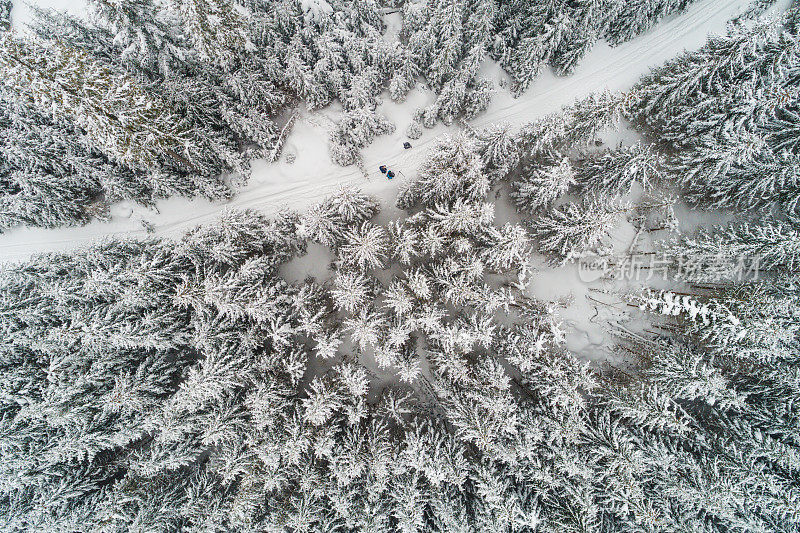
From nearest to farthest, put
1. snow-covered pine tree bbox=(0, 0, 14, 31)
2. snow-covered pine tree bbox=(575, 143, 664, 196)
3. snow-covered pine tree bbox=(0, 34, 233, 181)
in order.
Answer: snow-covered pine tree bbox=(0, 34, 233, 181) < snow-covered pine tree bbox=(575, 143, 664, 196) < snow-covered pine tree bbox=(0, 0, 14, 31)

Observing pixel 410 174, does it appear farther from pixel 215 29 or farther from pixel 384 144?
pixel 215 29

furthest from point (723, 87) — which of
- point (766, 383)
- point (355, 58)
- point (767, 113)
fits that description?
point (355, 58)

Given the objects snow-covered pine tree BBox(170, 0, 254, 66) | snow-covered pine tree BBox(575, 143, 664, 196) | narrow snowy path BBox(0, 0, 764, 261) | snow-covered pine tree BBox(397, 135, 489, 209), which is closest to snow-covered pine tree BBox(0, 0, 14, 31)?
narrow snowy path BBox(0, 0, 764, 261)

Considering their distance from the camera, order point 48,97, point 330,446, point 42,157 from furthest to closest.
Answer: point 42,157 < point 330,446 < point 48,97

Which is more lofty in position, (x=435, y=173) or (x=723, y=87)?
(x=723, y=87)

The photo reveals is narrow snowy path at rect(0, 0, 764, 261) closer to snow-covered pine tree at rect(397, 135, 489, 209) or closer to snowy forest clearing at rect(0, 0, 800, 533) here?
snowy forest clearing at rect(0, 0, 800, 533)

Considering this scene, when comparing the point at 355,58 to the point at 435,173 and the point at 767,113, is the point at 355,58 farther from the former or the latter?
the point at 767,113

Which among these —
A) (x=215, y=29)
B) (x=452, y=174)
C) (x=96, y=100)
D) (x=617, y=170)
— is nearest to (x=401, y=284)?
(x=452, y=174)

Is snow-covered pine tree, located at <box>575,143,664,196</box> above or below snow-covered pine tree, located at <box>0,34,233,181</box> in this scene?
below
